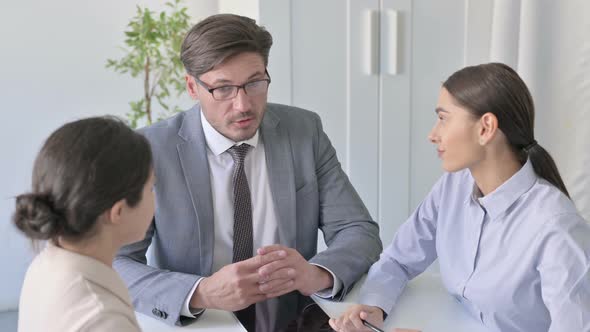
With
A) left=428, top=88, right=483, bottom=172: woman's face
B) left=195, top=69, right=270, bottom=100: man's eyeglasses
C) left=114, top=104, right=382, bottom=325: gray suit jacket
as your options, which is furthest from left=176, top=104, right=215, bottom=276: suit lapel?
left=428, top=88, right=483, bottom=172: woman's face

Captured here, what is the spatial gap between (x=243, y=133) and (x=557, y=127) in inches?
→ 57.2

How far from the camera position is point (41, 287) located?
113cm

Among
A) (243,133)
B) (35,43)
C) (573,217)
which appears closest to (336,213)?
(243,133)

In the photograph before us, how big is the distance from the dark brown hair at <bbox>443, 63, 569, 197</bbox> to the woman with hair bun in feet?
2.63

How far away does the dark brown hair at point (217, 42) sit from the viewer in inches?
74.2

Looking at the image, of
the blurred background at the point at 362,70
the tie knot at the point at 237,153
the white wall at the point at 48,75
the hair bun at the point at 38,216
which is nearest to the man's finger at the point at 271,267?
the tie knot at the point at 237,153

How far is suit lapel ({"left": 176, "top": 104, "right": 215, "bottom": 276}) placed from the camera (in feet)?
6.29

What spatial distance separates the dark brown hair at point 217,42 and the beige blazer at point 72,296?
33.4 inches

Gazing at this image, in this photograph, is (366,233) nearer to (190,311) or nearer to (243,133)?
(243,133)

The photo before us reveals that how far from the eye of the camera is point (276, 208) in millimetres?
2018

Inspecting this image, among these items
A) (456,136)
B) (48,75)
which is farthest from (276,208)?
(48,75)

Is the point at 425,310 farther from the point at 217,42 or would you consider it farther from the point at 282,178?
the point at 217,42

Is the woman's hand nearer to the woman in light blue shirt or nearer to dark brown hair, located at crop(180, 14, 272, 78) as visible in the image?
the woman in light blue shirt

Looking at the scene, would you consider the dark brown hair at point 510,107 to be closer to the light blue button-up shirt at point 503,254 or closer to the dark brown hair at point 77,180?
the light blue button-up shirt at point 503,254
